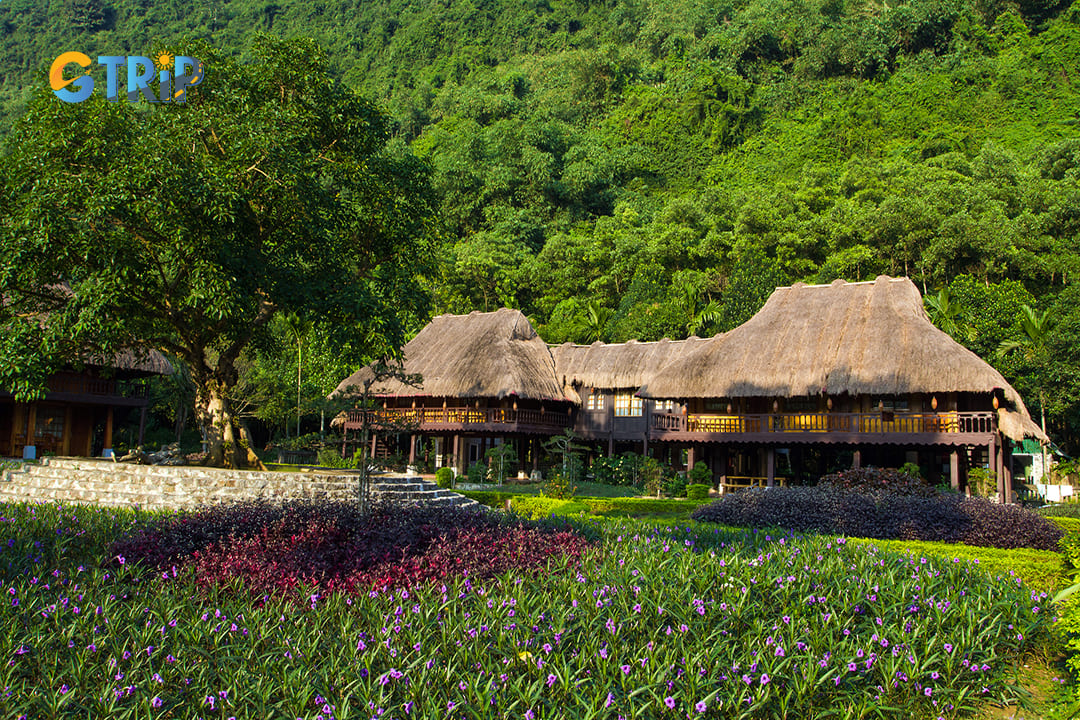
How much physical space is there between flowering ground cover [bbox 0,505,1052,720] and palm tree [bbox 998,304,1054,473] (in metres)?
27.4

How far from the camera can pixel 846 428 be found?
24.0m

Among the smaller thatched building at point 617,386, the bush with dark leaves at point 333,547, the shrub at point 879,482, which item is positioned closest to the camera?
the bush with dark leaves at point 333,547

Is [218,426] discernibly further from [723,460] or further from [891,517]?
[723,460]

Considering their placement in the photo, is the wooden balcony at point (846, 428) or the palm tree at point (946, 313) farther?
the palm tree at point (946, 313)

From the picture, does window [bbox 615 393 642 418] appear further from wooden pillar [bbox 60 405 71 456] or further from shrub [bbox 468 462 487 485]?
wooden pillar [bbox 60 405 71 456]

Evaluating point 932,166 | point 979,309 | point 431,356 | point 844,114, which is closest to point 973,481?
point 979,309

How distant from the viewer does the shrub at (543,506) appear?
52.2ft

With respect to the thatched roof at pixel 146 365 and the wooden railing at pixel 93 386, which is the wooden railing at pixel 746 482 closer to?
the thatched roof at pixel 146 365

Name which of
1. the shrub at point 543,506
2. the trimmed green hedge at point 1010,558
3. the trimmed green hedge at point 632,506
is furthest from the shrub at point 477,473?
the trimmed green hedge at point 1010,558

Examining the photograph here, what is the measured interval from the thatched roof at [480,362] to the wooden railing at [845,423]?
628 centimetres

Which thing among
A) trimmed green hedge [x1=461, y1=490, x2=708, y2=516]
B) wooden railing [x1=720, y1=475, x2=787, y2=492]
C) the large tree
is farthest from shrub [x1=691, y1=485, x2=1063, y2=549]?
wooden railing [x1=720, y1=475, x2=787, y2=492]

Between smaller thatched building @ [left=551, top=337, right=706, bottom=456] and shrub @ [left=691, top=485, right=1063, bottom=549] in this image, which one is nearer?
shrub @ [left=691, top=485, right=1063, bottom=549]

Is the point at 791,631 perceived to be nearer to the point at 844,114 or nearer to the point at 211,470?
the point at 211,470

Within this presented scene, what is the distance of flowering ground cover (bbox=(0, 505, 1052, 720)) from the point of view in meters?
4.36
